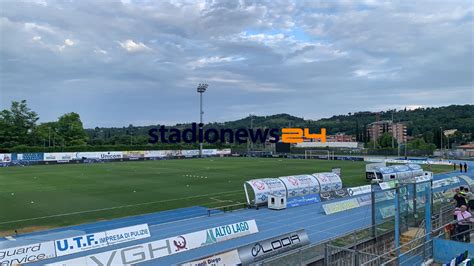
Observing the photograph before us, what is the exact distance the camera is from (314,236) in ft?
54.5

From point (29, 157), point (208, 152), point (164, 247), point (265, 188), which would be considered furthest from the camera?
point (208, 152)

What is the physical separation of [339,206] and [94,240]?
43.8ft

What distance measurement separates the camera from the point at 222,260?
1091 cm

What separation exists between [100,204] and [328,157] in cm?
5596

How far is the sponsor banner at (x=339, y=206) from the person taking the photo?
20889mm

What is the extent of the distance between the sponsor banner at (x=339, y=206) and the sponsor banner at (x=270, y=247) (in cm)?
651

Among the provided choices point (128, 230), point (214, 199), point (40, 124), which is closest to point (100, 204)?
point (214, 199)

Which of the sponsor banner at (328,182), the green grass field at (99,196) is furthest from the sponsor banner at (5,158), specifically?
the sponsor banner at (328,182)

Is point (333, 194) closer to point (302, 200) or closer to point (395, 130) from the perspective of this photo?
point (302, 200)

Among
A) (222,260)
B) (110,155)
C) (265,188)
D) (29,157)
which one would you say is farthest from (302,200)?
(29,157)

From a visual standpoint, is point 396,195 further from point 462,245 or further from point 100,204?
point 100,204

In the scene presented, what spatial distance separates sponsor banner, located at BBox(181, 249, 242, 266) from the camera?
33.5 ft

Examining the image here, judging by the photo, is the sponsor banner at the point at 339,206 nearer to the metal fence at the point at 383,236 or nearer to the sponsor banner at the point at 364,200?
the sponsor banner at the point at 364,200

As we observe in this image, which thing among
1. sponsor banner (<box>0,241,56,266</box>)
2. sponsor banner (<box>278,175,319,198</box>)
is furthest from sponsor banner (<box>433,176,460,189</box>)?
sponsor banner (<box>0,241,56,266</box>)
